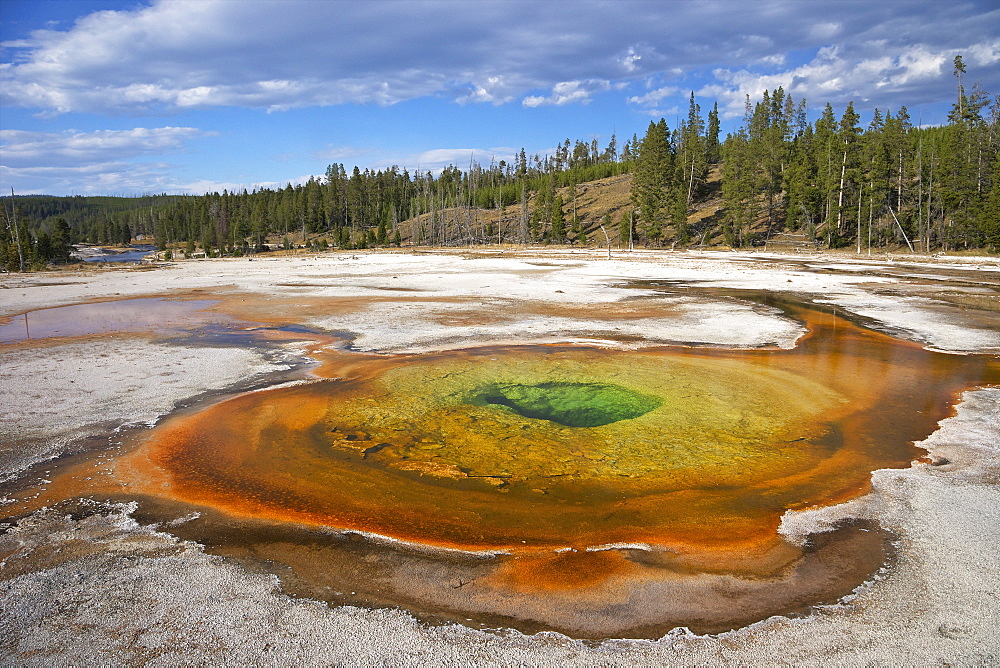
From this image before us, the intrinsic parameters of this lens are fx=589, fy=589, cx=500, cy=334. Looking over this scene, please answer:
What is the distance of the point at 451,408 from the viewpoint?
9.80 m

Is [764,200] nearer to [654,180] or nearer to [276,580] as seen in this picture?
[654,180]

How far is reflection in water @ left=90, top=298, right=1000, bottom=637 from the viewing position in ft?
15.9

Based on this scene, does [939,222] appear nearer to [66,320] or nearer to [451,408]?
[451,408]

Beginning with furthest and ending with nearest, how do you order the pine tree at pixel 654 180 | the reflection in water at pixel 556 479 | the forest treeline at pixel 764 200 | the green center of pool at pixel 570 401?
the pine tree at pixel 654 180, the forest treeline at pixel 764 200, the green center of pool at pixel 570 401, the reflection in water at pixel 556 479

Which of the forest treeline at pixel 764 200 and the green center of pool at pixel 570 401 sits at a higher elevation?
the forest treeline at pixel 764 200

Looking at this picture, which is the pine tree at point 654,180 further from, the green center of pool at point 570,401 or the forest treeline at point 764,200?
the green center of pool at point 570,401

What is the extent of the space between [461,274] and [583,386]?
1079 inches

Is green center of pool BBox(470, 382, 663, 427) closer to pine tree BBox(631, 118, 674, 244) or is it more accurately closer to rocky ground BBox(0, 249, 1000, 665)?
rocky ground BBox(0, 249, 1000, 665)

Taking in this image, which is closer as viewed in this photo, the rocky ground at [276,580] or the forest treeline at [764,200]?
the rocky ground at [276,580]

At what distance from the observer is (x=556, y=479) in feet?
23.2

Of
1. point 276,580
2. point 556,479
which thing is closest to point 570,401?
point 556,479

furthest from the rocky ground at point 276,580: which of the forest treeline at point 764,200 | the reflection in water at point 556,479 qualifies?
the forest treeline at point 764,200

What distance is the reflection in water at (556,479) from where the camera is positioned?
4.84m

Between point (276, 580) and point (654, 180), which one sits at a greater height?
point (654, 180)
